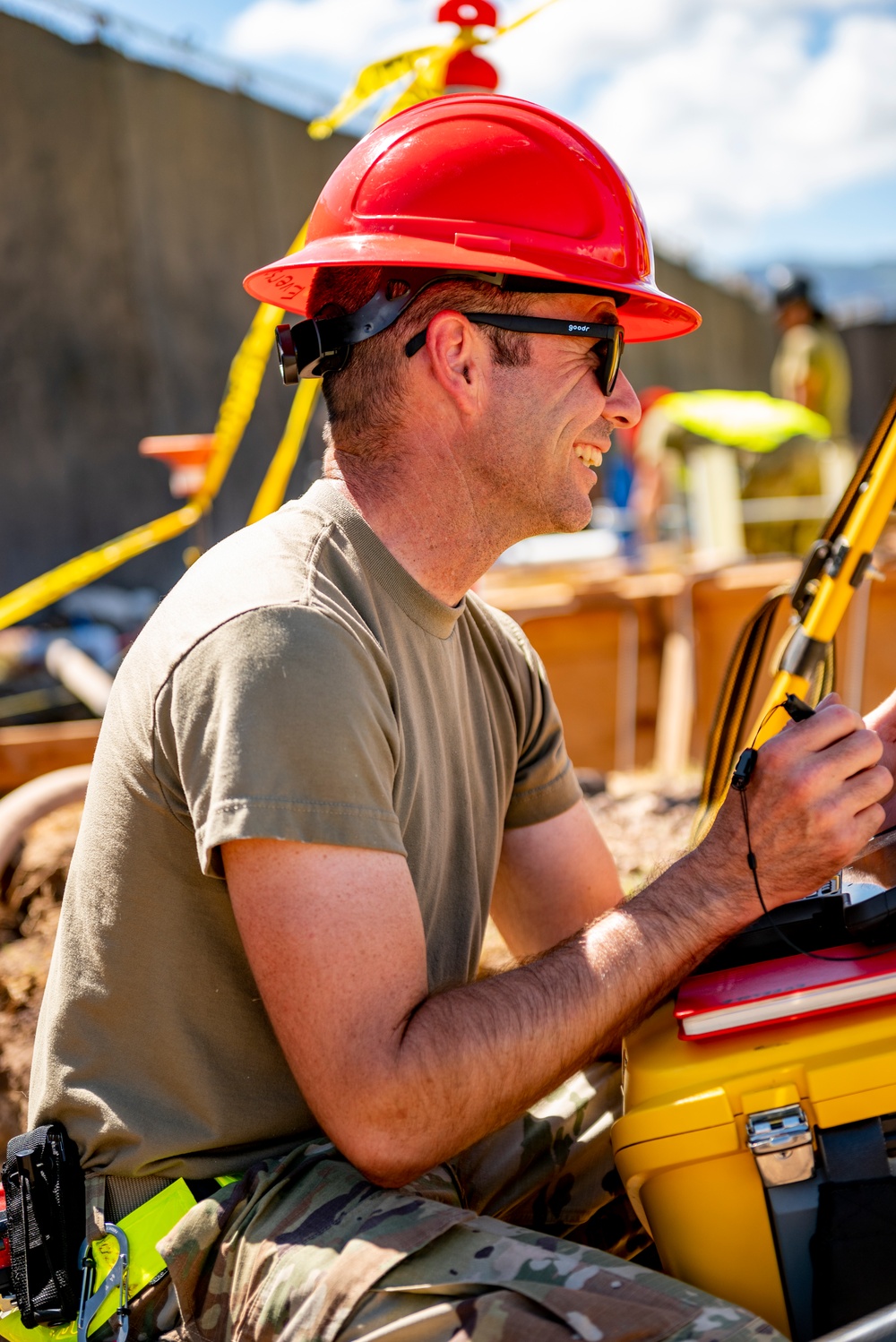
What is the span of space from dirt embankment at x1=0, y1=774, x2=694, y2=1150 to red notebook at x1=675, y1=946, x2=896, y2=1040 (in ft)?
2.51

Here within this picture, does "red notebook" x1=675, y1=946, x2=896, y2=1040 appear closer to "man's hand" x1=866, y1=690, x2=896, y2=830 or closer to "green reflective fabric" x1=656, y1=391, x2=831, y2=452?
"man's hand" x1=866, y1=690, x2=896, y2=830

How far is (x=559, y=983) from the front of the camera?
1.46 m

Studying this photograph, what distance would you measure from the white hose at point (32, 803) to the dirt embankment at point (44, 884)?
102mm

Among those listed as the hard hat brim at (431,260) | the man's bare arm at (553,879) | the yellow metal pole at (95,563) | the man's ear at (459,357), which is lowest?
the man's bare arm at (553,879)

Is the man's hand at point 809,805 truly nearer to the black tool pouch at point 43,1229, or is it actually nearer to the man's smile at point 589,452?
the man's smile at point 589,452

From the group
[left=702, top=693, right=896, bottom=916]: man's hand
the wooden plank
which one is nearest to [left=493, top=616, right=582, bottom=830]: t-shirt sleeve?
[left=702, top=693, right=896, bottom=916]: man's hand

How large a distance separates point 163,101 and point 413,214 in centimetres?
1132

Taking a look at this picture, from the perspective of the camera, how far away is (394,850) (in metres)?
1.40

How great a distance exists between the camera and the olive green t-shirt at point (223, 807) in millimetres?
1372

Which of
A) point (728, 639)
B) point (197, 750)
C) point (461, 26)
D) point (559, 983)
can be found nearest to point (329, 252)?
point (197, 750)

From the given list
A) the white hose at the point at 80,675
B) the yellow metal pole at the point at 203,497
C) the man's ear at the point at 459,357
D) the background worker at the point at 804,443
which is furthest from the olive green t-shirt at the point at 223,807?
the background worker at the point at 804,443

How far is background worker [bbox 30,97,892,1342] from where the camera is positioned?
4.42 ft

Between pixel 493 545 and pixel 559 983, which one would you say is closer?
pixel 559 983

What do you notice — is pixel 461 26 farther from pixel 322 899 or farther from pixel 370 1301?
pixel 370 1301
